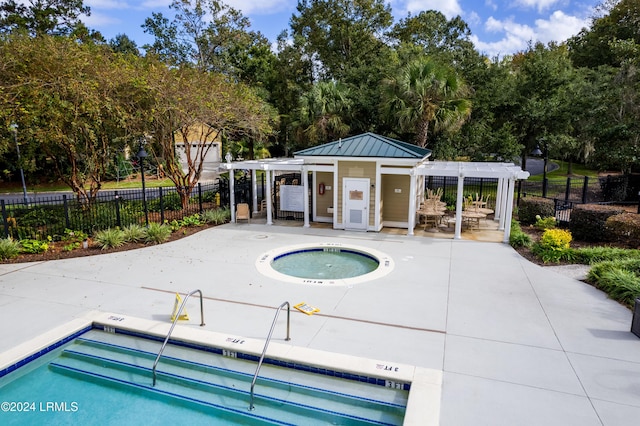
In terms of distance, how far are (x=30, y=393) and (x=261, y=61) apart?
2883 cm

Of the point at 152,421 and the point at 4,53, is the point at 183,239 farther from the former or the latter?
the point at 152,421

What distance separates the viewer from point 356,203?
49.4 ft

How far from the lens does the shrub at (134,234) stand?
13.3 metres

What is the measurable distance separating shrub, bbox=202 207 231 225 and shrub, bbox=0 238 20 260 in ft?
20.6

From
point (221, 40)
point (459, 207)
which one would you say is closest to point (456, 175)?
point (459, 207)

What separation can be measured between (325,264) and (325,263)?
103 millimetres

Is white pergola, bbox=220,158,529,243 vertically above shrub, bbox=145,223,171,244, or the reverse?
white pergola, bbox=220,158,529,243

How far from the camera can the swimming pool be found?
542 cm

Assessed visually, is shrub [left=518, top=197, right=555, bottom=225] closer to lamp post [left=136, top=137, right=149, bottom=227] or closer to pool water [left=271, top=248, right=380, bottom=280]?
pool water [left=271, top=248, right=380, bottom=280]

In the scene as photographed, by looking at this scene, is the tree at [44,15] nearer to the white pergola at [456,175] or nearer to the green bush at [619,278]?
the white pergola at [456,175]

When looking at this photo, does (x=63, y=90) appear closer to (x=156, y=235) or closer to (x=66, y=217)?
(x=66, y=217)

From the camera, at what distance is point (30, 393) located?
5883 millimetres

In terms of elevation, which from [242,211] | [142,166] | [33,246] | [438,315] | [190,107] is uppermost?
[190,107]

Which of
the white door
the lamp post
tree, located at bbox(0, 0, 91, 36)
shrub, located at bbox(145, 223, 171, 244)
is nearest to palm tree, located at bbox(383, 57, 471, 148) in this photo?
the white door
